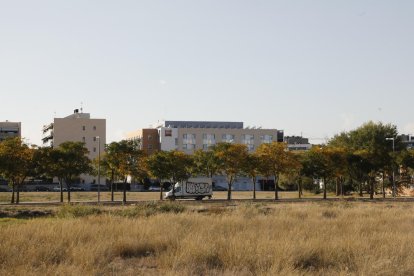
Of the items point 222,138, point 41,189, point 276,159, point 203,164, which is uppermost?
point 222,138

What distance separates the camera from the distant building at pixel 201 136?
161750 millimetres

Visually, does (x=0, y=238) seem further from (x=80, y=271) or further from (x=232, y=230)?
(x=232, y=230)

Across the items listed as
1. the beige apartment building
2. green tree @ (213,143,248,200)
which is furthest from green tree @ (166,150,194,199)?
the beige apartment building

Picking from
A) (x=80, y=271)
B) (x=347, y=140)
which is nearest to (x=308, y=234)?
(x=80, y=271)

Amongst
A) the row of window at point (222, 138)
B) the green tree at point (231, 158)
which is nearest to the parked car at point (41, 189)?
the row of window at point (222, 138)

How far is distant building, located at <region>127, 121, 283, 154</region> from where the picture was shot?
16175 centimetres

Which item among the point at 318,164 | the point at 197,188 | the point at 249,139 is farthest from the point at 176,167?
the point at 249,139

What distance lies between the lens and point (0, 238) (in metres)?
14.1

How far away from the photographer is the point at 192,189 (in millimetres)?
75938

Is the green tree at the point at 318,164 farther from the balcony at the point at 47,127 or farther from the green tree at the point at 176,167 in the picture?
the balcony at the point at 47,127

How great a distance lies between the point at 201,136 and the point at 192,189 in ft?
292

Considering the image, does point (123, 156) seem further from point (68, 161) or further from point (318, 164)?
point (318, 164)

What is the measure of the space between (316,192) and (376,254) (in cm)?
8753

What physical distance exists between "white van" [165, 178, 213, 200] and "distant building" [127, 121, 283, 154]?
82.2 metres
